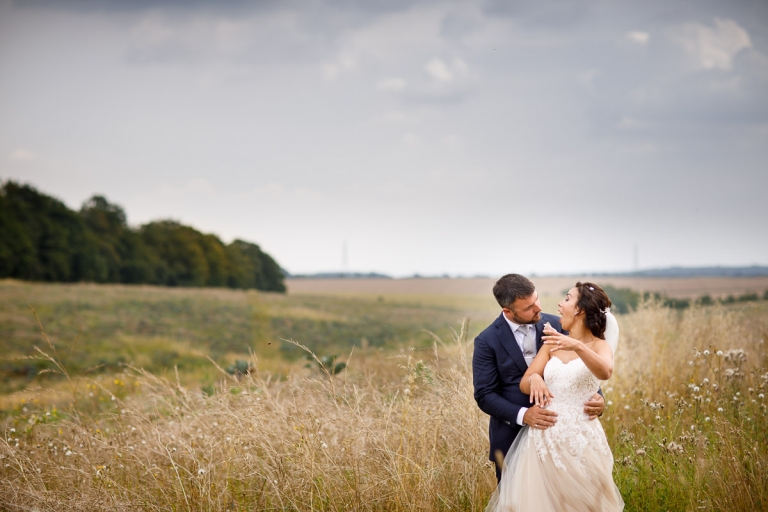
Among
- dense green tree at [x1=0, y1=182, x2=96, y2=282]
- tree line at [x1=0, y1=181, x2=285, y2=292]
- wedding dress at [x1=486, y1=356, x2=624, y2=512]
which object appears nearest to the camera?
wedding dress at [x1=486, y1=356, x2=624, y2=512]

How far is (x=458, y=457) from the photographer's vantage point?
499 centimetres

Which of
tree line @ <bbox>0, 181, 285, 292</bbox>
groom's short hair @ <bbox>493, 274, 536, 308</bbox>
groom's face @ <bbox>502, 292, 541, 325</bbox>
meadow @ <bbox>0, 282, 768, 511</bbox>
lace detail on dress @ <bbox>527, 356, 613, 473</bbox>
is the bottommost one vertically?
meadow @ <bbox>0, 282, 768, 511</bbox>

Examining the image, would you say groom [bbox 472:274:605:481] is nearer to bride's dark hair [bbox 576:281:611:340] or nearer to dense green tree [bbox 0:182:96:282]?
bride's dark hair [bbox 576:281:611:340]

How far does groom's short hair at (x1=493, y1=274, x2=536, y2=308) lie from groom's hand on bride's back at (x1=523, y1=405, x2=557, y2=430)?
690mm

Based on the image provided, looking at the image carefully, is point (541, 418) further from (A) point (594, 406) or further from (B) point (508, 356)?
(B) point (508, 356)

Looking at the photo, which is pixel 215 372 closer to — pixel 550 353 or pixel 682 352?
pixel 682 352

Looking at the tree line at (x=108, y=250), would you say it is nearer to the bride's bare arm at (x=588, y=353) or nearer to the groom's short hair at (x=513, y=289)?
the groom's short hair at (x=513, y=289)

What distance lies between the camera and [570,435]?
374 cm

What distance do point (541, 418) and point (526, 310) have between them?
2.26 ft

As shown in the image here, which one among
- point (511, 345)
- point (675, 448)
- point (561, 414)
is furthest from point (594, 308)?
point (675, 448)

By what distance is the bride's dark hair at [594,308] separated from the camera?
3742mm

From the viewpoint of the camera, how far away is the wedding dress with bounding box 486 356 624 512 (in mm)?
3713

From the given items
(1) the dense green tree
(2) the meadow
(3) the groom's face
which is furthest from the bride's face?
(1) the dense green tree

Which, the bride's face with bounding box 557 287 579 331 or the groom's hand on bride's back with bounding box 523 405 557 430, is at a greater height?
the bride's face with bounding box 557 287 579 331
